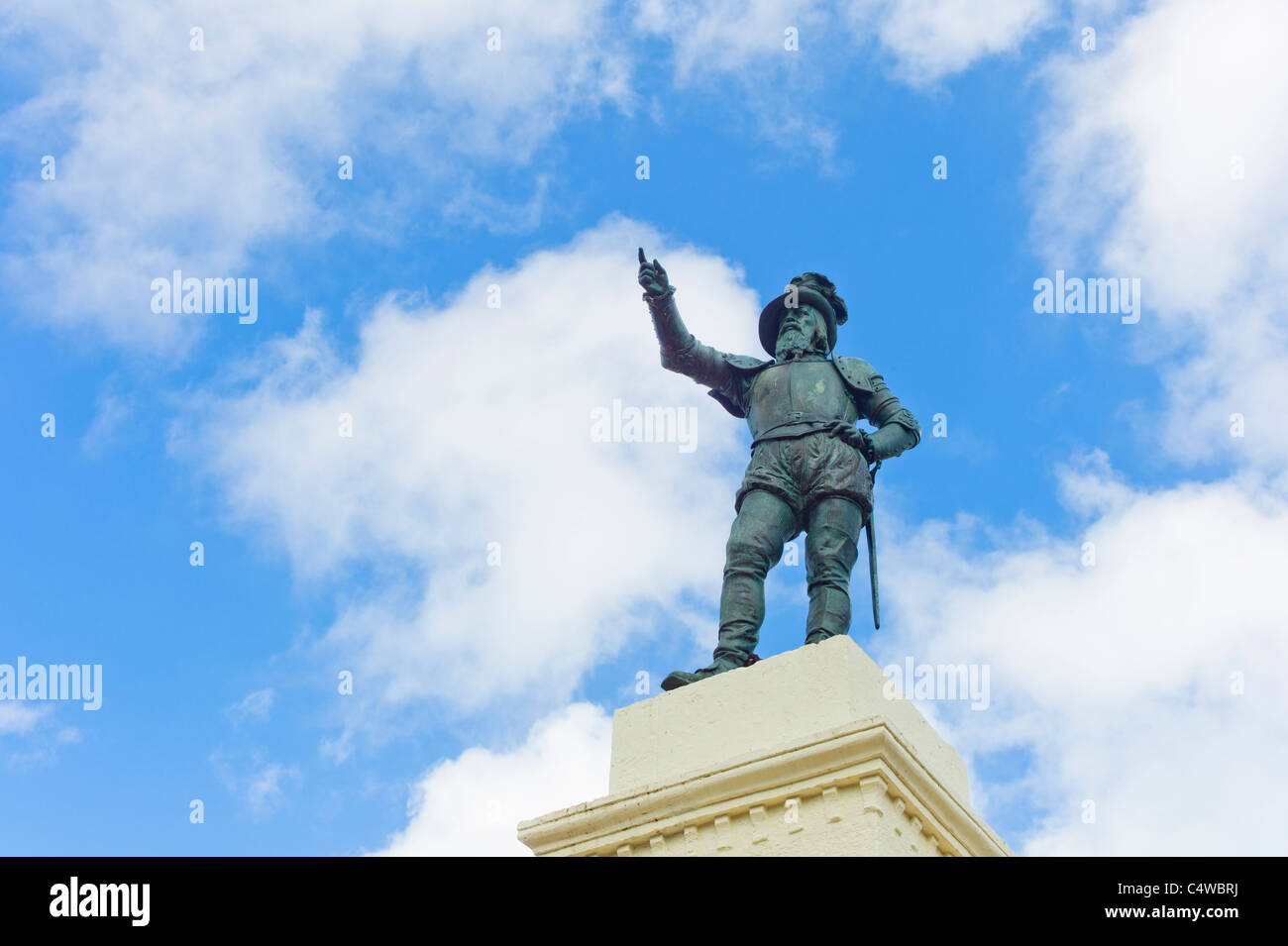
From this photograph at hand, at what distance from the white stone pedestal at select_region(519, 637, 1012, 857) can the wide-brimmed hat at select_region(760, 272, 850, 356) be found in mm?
3115

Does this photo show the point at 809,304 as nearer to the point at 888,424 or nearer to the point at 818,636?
the point at 888,424

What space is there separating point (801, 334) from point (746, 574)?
6.79 feet

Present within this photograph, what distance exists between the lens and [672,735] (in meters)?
7.78

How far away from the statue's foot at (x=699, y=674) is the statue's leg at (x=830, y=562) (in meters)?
0.45

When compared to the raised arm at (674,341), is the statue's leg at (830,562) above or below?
below

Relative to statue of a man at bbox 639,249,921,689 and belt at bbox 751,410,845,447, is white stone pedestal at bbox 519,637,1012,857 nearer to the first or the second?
statue of a man at bbox 639,249,921,689

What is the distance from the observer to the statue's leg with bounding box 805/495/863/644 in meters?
8.38

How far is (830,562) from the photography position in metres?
8.60

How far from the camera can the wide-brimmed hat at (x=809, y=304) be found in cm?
1012

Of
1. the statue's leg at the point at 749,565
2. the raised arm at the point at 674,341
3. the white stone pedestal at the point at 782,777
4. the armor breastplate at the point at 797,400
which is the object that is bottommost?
the white stone pedestal at the point at 782,777

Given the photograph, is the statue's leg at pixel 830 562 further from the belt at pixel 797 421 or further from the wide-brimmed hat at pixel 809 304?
the wide-brimmed hat at pixel 809 304

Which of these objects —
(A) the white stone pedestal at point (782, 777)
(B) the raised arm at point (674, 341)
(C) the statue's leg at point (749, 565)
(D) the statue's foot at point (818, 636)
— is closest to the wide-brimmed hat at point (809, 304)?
(B) the raised arm at point (674, 341)
